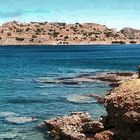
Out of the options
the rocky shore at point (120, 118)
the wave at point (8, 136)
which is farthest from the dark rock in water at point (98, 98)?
the rocky shore at point (120, 118)

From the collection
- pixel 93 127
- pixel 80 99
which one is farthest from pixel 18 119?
pixel 93 127

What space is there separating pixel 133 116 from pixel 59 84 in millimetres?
56024

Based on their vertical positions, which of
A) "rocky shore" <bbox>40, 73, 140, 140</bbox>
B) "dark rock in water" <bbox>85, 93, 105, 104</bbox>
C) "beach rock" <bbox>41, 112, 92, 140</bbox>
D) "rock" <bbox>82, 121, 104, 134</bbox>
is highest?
"rocky shore" <bbox>40, 73, 140, 140</bbox>

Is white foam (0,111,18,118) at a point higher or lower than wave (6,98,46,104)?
higher

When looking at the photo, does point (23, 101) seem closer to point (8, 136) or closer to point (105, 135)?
point (8, 136)

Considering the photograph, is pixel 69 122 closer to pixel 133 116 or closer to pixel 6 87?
pixel 133 116

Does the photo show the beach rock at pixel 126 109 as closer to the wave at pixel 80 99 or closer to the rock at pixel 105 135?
the rock at pixel 105 135

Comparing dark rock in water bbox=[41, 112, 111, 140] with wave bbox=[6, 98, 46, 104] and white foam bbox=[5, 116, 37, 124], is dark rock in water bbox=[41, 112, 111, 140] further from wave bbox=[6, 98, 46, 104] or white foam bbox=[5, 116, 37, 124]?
wave bbox=[6, 98, 46, 104]

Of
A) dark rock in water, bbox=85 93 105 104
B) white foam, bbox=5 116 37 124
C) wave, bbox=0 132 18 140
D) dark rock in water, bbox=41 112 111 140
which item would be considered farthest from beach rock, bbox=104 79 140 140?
dark rock in water, bbox=85 93 105 104

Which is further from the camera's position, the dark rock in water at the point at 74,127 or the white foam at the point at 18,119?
the white foam at the point at 18,119

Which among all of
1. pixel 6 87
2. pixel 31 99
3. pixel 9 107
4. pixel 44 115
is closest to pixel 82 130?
pixel 44 115

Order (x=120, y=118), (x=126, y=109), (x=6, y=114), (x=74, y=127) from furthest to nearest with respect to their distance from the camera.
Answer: (x=6, y=114), (x=74, y=127), (x=120, y=118), (x=126, y=109)

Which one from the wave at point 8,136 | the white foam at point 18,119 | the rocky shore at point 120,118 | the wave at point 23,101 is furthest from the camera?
the wave at point 23,101

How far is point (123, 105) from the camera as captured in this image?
28.5 meters
